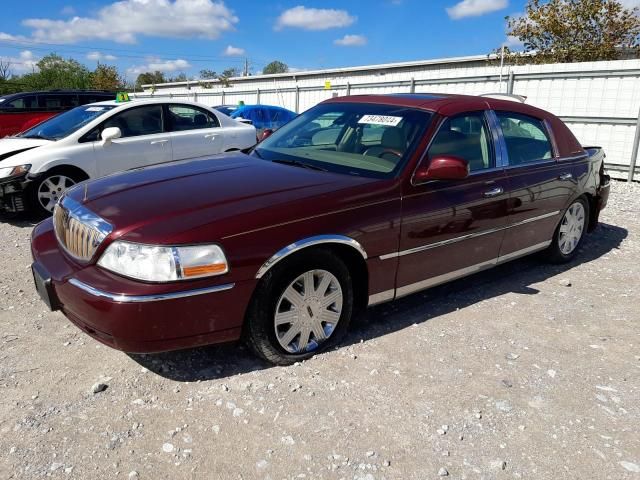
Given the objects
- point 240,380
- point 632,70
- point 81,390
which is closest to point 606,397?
point 240,380

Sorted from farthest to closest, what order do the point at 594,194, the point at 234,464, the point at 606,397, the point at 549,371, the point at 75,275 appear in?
the point at 594,194 → the point at 549,371 → the point at 606,397 → the point at 75,275 → the point at 234,464

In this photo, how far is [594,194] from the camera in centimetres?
534

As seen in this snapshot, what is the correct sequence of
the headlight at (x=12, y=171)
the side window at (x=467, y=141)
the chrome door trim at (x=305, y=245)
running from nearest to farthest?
1. the chrome door trim at (x=305, y=245)
2. the side window at (x=467, y=141)
3. the headlight at (x=12, y=171)

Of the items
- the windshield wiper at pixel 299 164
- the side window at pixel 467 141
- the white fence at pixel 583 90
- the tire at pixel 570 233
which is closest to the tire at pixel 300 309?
the windshield wiper at pixel 299 164

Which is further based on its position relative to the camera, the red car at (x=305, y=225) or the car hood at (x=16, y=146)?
the car hood at (x=16, y=146)

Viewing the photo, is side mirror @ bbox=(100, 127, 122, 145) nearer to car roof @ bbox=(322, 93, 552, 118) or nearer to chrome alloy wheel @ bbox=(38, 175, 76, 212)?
chrome alloy wheel @ bbox=(38, 175, 76, 212)

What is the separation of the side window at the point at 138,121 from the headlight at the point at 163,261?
4748 millimetres

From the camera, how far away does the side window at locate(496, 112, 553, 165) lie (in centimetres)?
427

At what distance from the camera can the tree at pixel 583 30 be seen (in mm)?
17062

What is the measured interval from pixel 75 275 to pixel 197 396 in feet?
3.07

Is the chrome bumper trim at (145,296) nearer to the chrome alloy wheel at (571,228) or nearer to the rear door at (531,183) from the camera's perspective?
the rear door at (531,183)

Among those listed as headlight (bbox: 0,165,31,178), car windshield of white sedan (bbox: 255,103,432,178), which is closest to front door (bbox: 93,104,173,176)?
headlight (bbox: 0,165,31,178)

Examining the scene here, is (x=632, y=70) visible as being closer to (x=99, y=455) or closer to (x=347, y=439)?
(x=347, y=439)

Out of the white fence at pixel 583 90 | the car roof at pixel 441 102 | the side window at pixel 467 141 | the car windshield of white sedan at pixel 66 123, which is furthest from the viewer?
the white fence at pixel 583 90
